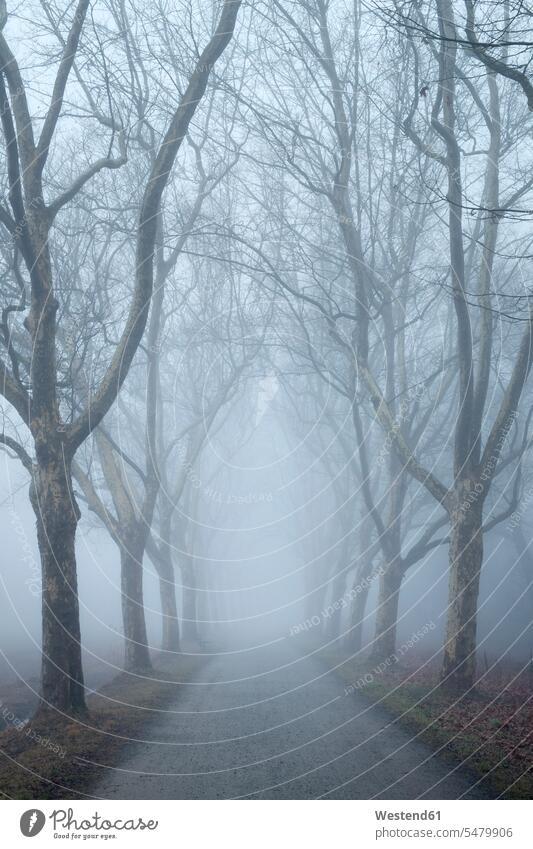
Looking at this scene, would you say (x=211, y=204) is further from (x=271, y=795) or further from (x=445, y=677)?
(x=271, y=795)

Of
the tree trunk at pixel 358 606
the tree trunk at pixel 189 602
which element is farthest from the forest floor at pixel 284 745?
the tree trunk at pixel 189 602

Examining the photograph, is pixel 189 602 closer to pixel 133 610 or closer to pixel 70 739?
pixel 133 610

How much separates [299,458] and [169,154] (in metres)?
33.7

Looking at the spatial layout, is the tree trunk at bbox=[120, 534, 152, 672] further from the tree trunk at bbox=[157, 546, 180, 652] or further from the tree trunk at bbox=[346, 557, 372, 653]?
the tree trunk at bbox=[346, 557, 372, 653]

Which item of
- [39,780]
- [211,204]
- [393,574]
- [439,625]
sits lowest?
[39,780]

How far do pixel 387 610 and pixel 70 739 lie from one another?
1103 cm

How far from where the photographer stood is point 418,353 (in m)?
27.4

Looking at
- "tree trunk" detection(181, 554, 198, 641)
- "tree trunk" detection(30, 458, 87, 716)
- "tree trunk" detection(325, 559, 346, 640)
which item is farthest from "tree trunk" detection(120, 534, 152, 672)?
"tree trunk" detection(325, 559, 346, 640)

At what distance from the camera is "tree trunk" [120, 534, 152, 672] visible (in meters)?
18.8

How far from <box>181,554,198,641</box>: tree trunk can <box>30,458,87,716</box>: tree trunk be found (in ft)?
69.3

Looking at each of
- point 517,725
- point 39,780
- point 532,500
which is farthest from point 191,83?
point 532,500

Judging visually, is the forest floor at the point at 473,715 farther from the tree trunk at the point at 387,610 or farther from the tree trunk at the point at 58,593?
the tree trunk at the point at 58,593

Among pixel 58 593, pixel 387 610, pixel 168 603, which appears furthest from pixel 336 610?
pixel 58 593

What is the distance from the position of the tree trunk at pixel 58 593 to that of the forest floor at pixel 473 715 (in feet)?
15.8
